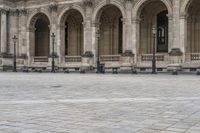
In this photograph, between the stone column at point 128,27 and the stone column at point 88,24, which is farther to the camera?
the stone column at point 88,24

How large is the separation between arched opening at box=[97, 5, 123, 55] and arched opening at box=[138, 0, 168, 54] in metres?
3.16

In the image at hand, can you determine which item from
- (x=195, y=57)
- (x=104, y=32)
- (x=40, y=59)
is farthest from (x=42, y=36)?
(x=195, y=57)

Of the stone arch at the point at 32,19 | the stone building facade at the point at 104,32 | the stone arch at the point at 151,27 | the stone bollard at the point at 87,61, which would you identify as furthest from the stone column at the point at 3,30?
the stone arch at the point at 151,27

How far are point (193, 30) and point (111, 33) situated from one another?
31.1 feet

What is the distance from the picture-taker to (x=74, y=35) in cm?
4316

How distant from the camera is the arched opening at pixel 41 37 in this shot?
4603cm

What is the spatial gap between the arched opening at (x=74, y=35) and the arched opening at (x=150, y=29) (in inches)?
315

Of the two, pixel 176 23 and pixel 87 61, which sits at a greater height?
pixel 176 23

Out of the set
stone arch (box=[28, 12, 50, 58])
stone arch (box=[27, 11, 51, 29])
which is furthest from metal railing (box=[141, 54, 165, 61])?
stone arch (box=[28, 12, 50, 58])

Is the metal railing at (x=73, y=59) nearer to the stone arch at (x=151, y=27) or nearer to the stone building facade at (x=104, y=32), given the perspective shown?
the stone building facade at (x=104, y=32)

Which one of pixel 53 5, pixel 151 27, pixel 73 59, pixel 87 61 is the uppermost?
pixel 53 5

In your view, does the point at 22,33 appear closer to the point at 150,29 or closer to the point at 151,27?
the point at 150,29

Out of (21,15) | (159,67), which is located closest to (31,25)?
(21,15)

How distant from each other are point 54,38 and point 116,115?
3366 centimetres
